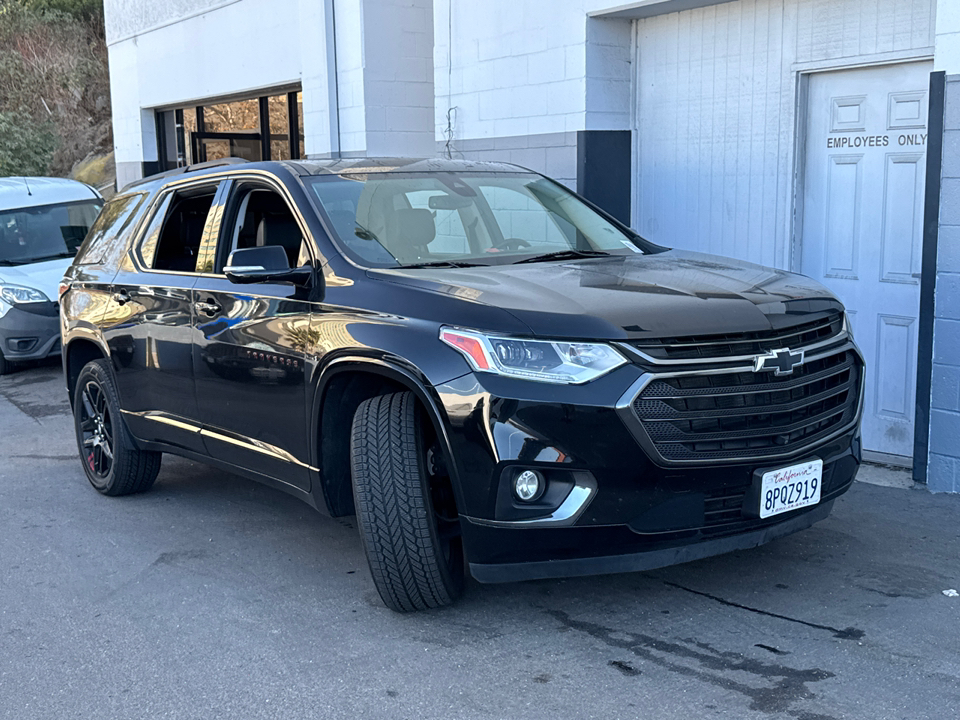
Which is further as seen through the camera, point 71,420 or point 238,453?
point 71,420

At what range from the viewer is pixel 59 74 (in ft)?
91.6

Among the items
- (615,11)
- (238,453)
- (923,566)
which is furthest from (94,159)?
(923,566)

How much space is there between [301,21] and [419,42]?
1557 millimetres

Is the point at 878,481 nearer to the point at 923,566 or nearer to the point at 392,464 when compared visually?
the point at 923,566

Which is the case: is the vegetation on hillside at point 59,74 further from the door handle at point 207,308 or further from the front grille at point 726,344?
the front grille at point 726,344

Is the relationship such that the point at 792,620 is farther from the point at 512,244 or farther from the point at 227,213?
the point at 227,213

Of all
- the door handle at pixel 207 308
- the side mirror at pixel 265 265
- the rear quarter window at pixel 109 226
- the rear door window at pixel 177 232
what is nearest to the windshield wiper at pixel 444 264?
the side mirror at pixel 265 265

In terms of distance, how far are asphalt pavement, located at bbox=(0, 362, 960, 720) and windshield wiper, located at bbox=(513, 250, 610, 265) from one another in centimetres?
144

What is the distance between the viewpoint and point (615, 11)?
8.23 metres

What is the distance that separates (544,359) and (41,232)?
9.60 m

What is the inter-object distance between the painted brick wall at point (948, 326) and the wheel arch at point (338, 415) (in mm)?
3228

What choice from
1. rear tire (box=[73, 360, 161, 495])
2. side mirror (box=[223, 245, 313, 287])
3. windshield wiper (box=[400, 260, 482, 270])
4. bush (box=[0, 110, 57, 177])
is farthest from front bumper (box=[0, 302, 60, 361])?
bush (box=[0, 110, 57, 177])

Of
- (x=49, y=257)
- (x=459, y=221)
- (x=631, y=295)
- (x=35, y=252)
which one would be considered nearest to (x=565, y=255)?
(x=459, y=221)

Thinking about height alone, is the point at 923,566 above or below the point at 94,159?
below
